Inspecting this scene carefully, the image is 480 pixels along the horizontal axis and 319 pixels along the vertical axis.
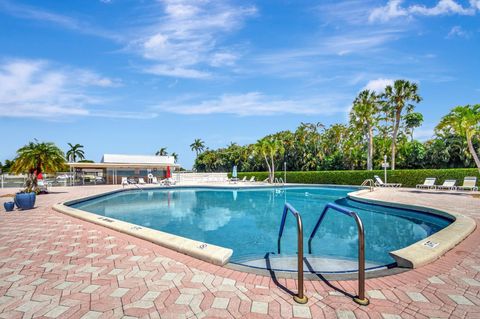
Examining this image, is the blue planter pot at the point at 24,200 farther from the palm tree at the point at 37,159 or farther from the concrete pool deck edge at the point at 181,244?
the palm tree at the point at 37,159

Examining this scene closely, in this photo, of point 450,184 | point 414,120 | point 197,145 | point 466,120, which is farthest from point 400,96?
point 197,145

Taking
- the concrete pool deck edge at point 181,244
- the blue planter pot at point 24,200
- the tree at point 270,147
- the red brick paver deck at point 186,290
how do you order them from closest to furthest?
the red brick paver deck at point 186,290 → the concrete pool deck edge at point 181,244 → the blue planter pot at point 24,200 → the tree at point 270,147

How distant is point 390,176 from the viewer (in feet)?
68.2

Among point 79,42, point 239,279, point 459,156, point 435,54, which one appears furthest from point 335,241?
point 459,156

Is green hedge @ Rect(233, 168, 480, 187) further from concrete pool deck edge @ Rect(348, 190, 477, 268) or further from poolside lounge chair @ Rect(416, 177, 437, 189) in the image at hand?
concrete pool deck edge @ Rect(348, 190, 477, 268)

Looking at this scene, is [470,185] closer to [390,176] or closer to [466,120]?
[466,120]

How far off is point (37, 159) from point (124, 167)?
13.2 metres

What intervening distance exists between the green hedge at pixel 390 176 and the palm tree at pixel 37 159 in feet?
69.4

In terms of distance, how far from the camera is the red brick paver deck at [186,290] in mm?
2484

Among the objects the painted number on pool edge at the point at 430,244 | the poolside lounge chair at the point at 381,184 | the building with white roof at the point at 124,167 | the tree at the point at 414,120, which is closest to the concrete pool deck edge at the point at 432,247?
the painted number on pool edge at the point at 430,244

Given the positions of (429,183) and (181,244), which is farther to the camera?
(429,183)

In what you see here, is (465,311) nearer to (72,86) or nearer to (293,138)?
(72,86)

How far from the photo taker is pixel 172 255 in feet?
13.6

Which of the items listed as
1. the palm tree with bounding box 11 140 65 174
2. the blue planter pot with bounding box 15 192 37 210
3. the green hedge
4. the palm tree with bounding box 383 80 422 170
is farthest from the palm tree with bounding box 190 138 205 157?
the blue planter pot with bounding box 15 192 37 210
